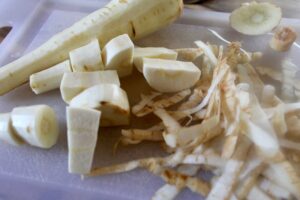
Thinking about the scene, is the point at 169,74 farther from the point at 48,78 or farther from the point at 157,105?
the point at 48,78

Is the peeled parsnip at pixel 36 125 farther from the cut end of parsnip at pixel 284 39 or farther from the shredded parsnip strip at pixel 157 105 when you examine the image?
the cut end of parsnip at pixel 284 39

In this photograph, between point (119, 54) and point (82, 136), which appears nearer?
point (82, 136)

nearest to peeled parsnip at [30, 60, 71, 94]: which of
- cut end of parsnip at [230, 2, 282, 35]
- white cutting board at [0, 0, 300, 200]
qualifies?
white cutting board at [0, 0, 300, 200]

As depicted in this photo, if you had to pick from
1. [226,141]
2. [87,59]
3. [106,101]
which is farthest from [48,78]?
[226,141]

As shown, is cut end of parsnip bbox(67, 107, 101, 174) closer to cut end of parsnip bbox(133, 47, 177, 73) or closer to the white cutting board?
the white cutting board

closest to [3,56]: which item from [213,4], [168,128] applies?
[168,128]

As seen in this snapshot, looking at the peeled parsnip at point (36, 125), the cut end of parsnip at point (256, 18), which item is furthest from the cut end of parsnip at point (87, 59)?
the cut end of parsnip at point (256, 18)
